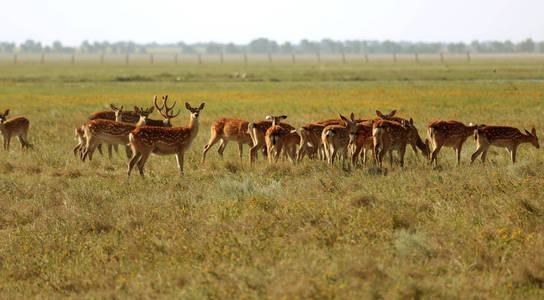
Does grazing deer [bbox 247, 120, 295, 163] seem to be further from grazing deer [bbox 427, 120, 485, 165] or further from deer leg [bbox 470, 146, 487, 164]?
deer leg [bbox 470, 146, 487, 164]

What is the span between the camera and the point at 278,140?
620 inches

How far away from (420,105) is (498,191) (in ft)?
69.3

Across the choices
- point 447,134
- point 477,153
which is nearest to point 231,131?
point 447,134

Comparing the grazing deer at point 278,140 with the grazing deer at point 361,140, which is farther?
the grazing deer at point 278,140

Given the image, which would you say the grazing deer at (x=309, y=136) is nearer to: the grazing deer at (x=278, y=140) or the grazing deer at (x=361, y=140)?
the grazing deer at (x=278, y=140)

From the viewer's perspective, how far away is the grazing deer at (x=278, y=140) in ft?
51.1

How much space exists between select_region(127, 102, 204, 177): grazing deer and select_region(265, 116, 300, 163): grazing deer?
75.9 inches

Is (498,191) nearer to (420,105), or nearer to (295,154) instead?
(295,154)

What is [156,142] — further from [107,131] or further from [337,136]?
[337,136]

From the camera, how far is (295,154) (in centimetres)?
1717

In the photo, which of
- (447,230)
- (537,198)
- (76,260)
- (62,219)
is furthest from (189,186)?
(537,198)

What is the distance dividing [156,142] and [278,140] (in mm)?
3084

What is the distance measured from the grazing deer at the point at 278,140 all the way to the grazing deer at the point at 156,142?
1.93m

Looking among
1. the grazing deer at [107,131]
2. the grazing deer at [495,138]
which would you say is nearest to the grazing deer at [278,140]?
the grazing deer at [107,131]
